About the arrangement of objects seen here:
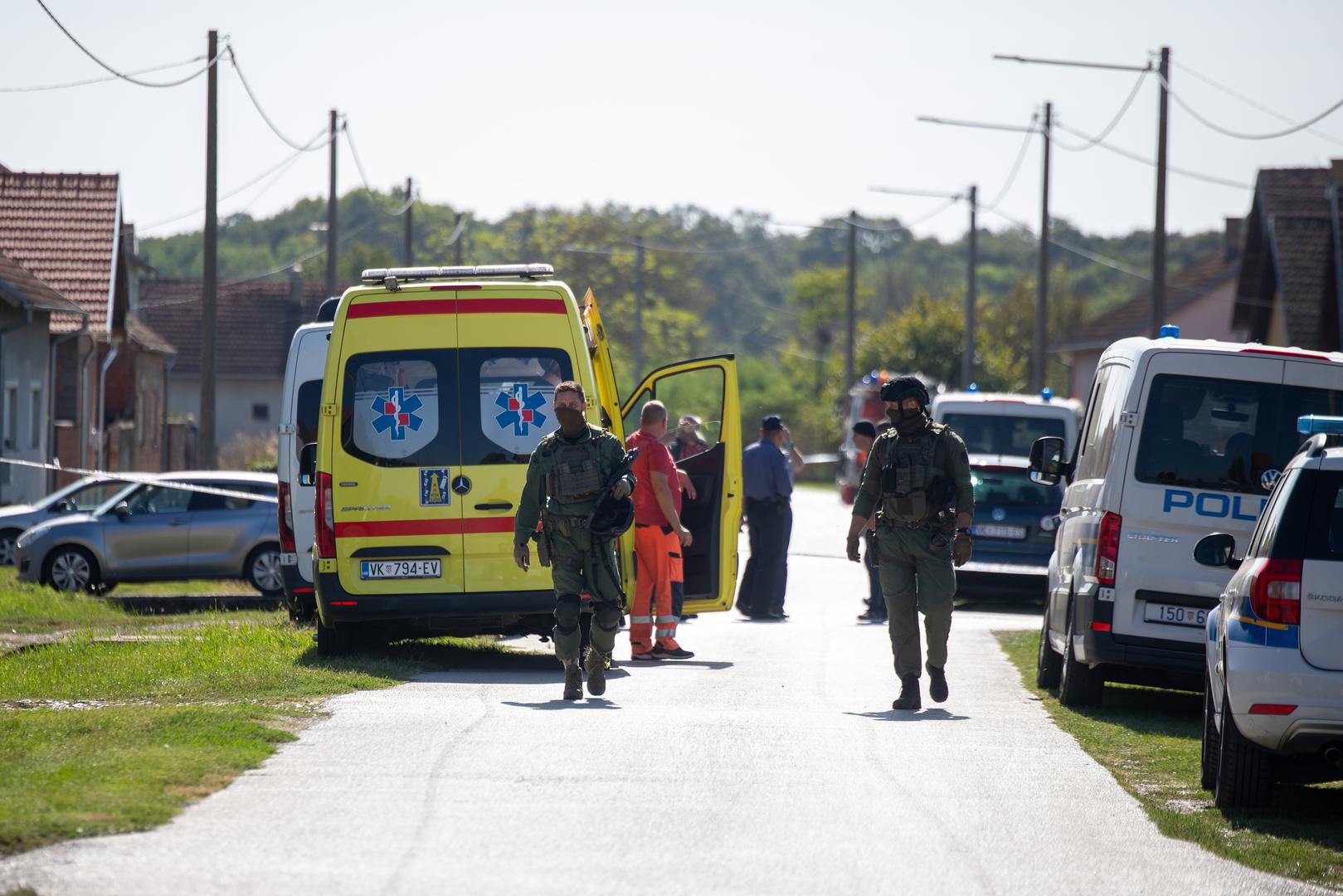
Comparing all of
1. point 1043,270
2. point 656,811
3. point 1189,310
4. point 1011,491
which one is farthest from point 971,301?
point 656,811

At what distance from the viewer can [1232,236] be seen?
195 feet

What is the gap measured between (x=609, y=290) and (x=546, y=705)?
80.7m

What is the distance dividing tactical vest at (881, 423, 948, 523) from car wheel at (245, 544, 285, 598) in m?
11.7

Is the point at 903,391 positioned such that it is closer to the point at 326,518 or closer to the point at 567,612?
the point at 567,612

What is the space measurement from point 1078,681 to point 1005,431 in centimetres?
1034

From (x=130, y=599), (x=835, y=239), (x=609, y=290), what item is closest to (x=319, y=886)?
(x=130, y=599)

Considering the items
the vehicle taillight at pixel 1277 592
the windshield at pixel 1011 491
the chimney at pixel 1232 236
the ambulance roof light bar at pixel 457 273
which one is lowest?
the windshield at pixel 1011 491

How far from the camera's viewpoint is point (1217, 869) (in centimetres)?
676

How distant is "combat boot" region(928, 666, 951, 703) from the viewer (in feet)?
36.4

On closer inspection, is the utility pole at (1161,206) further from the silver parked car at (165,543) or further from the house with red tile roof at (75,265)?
the house with red tile roof at (75,265)

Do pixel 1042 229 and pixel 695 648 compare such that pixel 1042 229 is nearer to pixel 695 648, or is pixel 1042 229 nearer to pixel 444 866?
pixel 695 648

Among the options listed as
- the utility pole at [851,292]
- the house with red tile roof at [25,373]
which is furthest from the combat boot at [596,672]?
the utility pole at [851,292]

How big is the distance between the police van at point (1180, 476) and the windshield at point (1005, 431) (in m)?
10.7

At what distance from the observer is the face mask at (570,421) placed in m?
10.6
